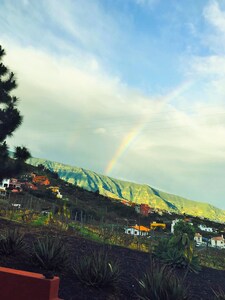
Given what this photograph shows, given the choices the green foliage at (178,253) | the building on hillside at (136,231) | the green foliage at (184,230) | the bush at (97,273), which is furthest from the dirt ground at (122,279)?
the building on hillside at (136,231)

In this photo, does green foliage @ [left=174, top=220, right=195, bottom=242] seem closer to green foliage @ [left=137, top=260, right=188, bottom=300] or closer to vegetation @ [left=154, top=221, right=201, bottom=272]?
vegetation @ [left=154, top=221, right=201, bottom=272]

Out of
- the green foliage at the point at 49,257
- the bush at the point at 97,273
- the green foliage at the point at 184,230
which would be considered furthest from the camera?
the green foliage at the point at 184,230

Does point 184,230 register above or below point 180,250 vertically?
above

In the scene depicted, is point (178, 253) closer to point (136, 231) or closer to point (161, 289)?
point (161, 289)

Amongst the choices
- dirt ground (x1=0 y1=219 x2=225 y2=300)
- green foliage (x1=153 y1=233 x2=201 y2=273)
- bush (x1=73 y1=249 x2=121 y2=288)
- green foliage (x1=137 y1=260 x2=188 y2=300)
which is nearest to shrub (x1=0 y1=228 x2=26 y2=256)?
dirt ground (x1=0 y1=219 x2=225 y2=300)

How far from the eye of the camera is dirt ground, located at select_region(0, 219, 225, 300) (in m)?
8.97

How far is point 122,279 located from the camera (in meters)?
11.1

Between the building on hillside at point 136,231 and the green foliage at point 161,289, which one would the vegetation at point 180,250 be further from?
the green foliage at point 161,289

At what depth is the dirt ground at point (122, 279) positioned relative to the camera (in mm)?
8969

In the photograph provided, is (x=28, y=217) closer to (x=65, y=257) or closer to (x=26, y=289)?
(x=65, y=257)

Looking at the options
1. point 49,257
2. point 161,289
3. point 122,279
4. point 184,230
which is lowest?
point 122,279

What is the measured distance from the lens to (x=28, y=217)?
21594 millimetres

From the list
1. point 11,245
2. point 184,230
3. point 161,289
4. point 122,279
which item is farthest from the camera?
point 184,230

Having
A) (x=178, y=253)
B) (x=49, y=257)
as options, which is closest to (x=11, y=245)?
(x=49, y=257)
